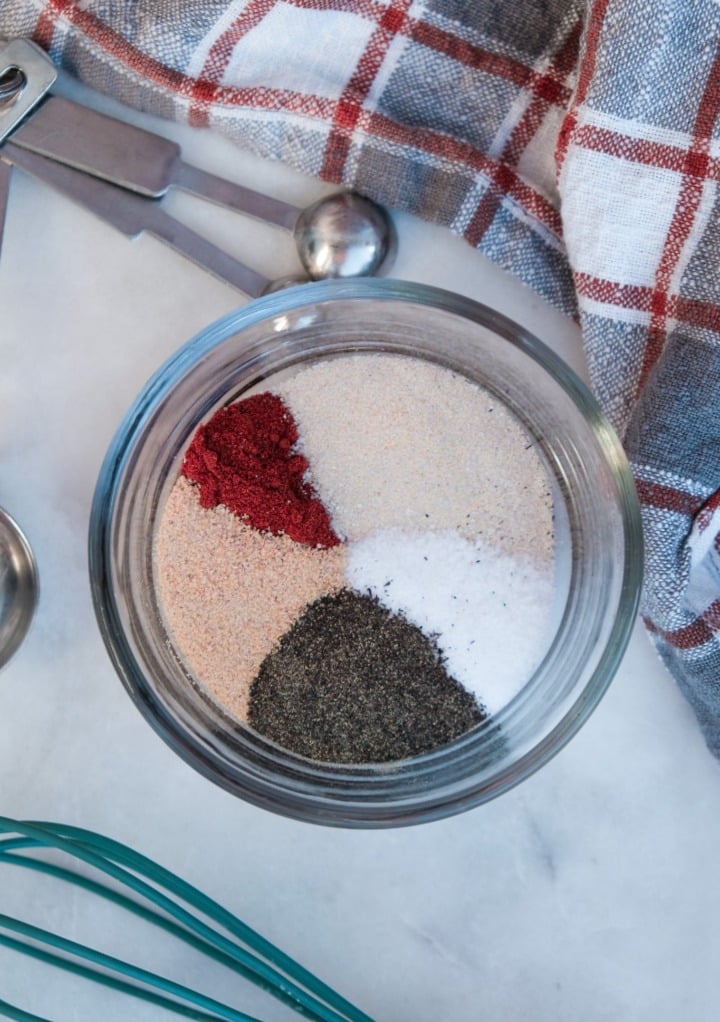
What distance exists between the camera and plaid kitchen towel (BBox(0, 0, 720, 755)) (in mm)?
733

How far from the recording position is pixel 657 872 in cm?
84

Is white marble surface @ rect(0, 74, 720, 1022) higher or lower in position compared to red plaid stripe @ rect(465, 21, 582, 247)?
lower

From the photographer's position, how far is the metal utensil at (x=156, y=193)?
79 cm

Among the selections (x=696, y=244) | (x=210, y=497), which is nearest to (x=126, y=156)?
(x=210, y=497)

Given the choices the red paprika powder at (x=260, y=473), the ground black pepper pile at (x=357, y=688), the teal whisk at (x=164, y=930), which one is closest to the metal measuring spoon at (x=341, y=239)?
the red paprika powder at (x=260, y=473)

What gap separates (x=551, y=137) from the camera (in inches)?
30.7

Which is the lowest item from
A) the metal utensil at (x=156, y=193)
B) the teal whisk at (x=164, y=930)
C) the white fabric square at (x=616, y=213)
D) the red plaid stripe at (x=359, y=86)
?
the teal whisk at (x=164, y=930)

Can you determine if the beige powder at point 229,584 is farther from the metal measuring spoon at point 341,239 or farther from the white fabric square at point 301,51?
the white fabric square at point 301,51

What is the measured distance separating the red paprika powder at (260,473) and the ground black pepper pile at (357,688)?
63mm

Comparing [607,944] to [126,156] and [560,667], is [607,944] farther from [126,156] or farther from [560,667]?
[126,156]

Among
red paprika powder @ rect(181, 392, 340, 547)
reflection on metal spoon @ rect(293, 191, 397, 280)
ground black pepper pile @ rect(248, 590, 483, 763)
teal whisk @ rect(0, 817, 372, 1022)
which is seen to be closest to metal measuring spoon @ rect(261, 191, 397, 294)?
reflection on metal spoon @ rect(293, 191, 397, 280)

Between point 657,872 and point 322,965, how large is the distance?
30 centimetres

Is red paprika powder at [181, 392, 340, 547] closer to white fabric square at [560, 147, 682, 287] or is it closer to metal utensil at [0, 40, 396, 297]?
metal utensil at [0, 40, 396, 297]

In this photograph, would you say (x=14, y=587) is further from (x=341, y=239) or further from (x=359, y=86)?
(x=359, y=86)
